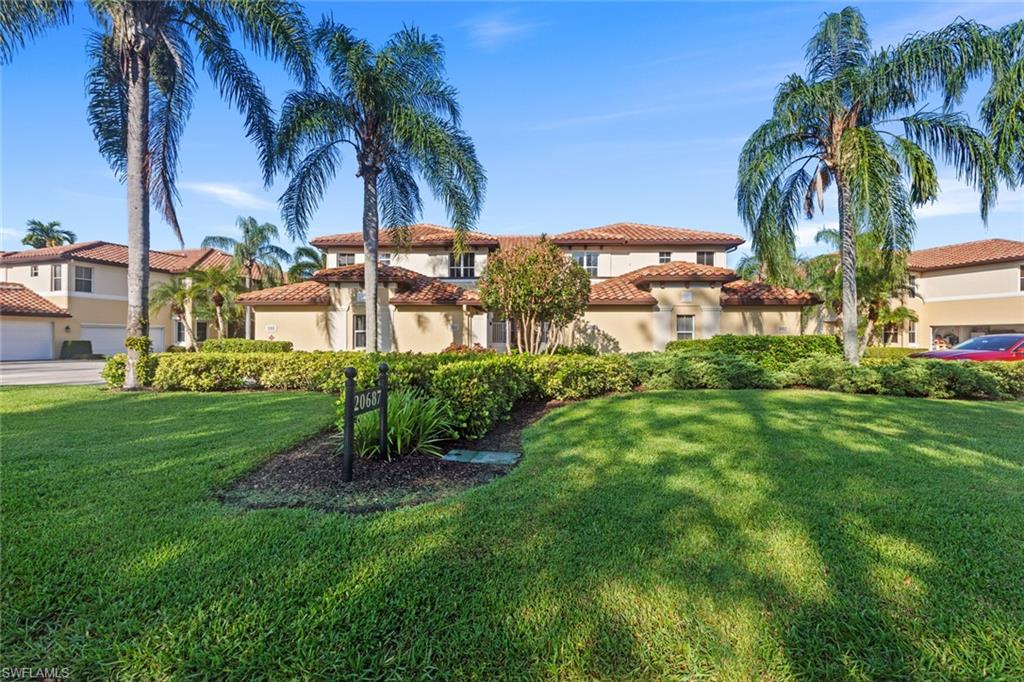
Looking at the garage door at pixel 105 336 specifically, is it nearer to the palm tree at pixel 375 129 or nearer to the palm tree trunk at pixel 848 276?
the palm tree at pixel 375 129

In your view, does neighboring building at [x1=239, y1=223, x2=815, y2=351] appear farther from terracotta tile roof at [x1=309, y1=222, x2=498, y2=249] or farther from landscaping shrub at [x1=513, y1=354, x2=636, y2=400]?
landscaping shrub at [x1=513, y1=354, x2=636, y2=400]

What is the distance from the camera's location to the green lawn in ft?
7.59

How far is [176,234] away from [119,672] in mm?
14028

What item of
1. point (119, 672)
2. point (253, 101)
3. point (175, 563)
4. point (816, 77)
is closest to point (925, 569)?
point (119, 672)

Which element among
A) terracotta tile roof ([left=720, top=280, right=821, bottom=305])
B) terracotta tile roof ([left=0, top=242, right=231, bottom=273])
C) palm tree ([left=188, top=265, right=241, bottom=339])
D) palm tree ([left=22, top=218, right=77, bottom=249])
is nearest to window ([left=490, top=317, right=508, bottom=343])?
terracotta tile roof ([left=720, top=280, right=821, bottom=305])

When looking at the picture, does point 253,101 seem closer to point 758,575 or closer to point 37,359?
point 758,575

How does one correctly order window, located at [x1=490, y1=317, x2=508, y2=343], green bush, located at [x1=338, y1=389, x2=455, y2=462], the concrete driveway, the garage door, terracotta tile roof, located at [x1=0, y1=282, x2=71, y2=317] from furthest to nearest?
the garage door < terracotta tile roof, located at [x1=0, y1=282, x2=71, y2=317] < window, located at [x1=490, y1=317, x2=508, y2=343] < the concrete driveway < green bush, located at [x1=338, y1=389, x2=455, y2=462]

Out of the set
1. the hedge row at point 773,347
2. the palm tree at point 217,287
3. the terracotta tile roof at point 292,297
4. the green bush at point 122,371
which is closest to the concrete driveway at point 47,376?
the green bush at point 122,371

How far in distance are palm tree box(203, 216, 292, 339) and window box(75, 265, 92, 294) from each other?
896cm

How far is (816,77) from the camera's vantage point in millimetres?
13344

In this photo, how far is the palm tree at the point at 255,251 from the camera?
90.7ft

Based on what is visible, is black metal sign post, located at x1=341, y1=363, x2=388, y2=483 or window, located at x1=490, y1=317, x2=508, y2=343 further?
window, located at x1=490, y1=317, x2=508, y2=343

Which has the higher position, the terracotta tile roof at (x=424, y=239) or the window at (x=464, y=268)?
the terracotta tile roof at (x=424, y=239)

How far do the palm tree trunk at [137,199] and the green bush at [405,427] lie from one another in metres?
9.86
